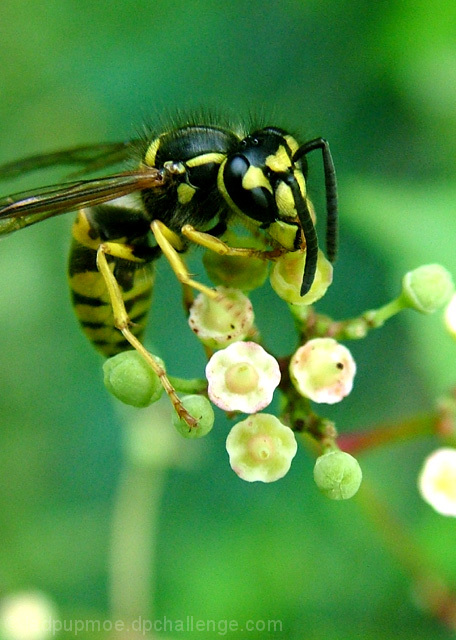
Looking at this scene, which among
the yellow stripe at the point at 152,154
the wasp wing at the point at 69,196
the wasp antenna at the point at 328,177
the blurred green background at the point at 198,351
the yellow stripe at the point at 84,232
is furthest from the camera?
the blurred green background at the point at 198,351

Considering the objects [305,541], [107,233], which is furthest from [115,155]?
[305,541]

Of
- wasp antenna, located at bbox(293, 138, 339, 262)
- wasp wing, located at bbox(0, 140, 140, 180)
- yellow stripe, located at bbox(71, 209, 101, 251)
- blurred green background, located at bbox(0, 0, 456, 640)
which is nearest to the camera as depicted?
wasp antenna, located at bbox(293, 138, 339, 262)

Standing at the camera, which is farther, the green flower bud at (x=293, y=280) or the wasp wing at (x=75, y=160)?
the wasp wing at (x=75, y=160)

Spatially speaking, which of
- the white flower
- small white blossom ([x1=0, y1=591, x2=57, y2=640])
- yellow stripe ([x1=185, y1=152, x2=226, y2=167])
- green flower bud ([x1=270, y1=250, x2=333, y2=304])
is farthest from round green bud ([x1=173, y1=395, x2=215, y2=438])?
small white blossom ([x1=0, y1=591, x2=57, y2=640])

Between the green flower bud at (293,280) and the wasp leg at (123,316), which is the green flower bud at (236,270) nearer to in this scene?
the green flower bud at (293,280)

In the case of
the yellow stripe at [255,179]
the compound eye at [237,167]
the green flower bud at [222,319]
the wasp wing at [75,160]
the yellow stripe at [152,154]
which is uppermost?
the wasp wing at [75,160]

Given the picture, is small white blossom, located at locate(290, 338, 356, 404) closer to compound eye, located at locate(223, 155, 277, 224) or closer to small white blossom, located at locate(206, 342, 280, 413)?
small white blossom, located at locate(206, 342, 280, 413)

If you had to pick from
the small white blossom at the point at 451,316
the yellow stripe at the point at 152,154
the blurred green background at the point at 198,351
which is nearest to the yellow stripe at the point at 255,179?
the yellow stripe at the point at 152,154

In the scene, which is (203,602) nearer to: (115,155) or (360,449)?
(360,449)

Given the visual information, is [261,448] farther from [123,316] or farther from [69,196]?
[69,196]
